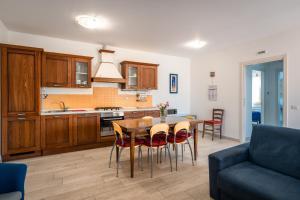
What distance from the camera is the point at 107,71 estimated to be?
15.2 feet

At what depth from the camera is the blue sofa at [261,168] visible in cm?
162

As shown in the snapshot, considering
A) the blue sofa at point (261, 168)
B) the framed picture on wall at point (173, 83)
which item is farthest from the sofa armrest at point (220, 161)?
the framed picture on wall at point (173, 83)

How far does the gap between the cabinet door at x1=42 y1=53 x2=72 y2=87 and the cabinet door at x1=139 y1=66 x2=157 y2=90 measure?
6.27 feet

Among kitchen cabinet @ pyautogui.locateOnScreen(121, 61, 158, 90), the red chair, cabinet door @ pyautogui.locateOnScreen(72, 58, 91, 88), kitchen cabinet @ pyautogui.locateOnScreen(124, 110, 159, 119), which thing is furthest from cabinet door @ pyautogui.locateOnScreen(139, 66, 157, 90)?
the red chair

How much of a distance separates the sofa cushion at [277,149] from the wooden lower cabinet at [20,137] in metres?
3.81

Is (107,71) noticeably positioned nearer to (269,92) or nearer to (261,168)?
(261,168)

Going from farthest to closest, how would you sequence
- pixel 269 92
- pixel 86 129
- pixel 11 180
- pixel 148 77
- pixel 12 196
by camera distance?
pixel 269 92 < pixel 148 77 < pixel 86 129 < pixel 11 180 < pixel 12 196

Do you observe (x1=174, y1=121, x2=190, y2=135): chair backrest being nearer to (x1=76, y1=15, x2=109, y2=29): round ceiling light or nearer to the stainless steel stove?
the stainless steel stove

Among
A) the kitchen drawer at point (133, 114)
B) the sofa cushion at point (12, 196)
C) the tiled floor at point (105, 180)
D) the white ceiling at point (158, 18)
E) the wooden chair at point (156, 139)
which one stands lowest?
the tiled floor at point (105, 180)

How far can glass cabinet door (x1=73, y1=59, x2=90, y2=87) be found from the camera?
4250 millimetres

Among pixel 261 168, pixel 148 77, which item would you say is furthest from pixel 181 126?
pixel 148 77

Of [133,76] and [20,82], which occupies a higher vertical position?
[133,76]

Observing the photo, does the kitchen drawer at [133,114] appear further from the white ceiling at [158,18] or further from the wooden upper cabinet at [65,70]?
the white ceiling at [158,18]

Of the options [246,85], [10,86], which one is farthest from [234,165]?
[10,86]
